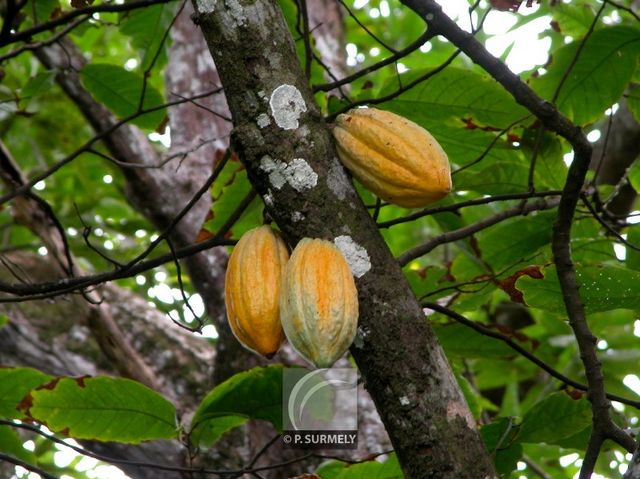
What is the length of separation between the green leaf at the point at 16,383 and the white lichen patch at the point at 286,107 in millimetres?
964

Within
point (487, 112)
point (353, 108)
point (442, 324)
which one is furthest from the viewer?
point (442, 324)

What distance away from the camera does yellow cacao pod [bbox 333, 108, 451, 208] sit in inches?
51.1

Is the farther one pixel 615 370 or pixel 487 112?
pixel 615 370

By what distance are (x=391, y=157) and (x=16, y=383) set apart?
1.09 metres

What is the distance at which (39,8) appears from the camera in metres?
2.53

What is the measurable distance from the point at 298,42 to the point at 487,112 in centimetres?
54

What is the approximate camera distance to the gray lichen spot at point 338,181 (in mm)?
1246

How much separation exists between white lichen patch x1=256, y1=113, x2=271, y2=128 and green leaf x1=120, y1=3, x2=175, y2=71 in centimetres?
132

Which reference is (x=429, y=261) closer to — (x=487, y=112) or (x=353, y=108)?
(x=487, y=112)

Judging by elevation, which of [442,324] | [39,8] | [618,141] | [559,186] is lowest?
[442,324]

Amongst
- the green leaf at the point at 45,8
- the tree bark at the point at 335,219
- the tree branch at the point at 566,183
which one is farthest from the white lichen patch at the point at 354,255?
the green leaf at the point at 45,8

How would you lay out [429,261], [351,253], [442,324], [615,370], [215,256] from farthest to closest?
[429,261] < [215,256] < [615,370] < [442,324] < [351,253]

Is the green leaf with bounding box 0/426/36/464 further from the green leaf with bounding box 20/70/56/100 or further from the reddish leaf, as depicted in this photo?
the reddish leaf

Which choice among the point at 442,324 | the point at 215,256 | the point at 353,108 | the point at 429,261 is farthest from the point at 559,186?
the point at 429,261
